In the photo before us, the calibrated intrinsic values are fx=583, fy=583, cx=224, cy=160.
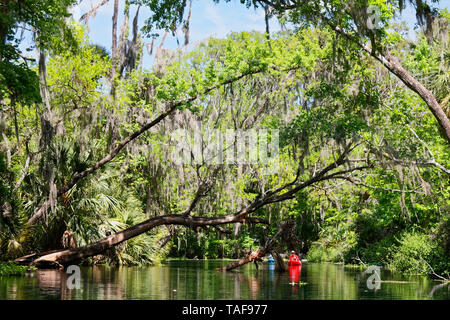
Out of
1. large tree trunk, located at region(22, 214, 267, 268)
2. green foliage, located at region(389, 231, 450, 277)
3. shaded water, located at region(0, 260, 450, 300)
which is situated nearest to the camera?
shaded water, located at region(0, 260, 450, 300)

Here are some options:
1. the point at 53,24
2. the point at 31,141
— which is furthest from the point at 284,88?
the point at 53,24

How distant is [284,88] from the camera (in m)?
24.4

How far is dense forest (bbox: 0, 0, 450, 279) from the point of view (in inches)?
578

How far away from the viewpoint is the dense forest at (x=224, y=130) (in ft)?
48.2

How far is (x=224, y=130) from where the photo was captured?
26.5 metres

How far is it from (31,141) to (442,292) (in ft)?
53.4

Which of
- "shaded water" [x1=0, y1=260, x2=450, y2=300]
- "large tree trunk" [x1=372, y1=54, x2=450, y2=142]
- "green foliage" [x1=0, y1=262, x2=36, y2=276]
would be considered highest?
"large tree trunk" [x1=372, y1=54, x2=450, y2=142]

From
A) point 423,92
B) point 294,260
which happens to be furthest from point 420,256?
point 423,92

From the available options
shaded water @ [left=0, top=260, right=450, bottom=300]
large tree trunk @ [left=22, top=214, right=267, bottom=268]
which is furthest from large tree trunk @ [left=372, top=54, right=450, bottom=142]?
large tree trunk @ [left=22, top=214, right=267, bottom=268]
